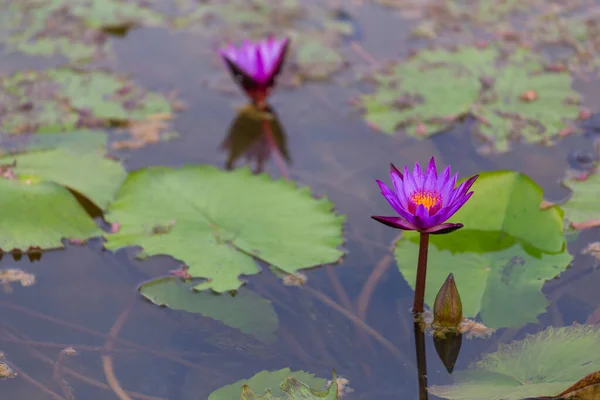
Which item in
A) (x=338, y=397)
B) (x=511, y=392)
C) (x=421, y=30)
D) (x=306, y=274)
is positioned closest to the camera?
(x=511, y=392)

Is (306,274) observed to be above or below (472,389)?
above

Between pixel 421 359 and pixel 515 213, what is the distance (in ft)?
2.37

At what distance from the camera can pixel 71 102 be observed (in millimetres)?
4004

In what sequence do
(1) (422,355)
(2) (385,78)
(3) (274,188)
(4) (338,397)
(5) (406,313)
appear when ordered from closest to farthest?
1. (4) (338,397)
2. (1) (422,355)
3. (5) (406,313)
4. (3) (274,188)
5. (2) (385,78)

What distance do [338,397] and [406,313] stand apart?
465 mm

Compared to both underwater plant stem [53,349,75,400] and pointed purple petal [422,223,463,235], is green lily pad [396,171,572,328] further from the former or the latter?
underwater plant stem [53,349,75,400]

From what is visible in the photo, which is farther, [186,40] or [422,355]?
[186,40]

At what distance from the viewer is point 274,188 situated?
3150 millimetres

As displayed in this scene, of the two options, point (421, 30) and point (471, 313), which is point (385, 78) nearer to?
point (421, 30)

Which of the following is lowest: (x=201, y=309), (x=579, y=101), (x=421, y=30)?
(x=201, y=309)

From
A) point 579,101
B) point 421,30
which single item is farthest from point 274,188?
point 421,30

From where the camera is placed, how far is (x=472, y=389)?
2168mm

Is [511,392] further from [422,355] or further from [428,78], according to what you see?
[428,78]

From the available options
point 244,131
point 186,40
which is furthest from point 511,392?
point 186,40
